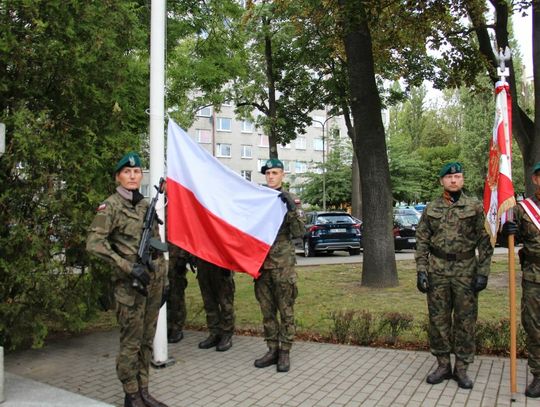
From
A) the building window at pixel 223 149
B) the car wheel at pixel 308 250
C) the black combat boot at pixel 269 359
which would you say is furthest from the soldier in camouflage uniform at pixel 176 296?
the building window at pixel 223 149

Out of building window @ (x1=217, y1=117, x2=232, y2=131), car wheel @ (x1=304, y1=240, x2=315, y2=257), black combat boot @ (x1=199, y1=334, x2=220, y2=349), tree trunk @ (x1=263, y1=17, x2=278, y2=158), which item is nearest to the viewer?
black combat boot @ (x1=199, y1=334, x2=220, y2=349)

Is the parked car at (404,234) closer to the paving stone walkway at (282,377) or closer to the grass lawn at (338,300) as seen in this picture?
Result: the grass lawn at (338,300)

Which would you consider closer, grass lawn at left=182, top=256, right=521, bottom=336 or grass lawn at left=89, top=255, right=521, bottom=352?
grass lawn at left=89, top=255, right=521, bottom=352

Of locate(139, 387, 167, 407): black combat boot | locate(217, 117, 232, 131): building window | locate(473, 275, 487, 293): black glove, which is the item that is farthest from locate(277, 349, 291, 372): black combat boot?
locate(217, 117, 232, 131): building window

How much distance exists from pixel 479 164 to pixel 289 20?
28.3 m

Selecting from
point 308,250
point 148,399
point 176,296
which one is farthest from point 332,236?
point 148,399

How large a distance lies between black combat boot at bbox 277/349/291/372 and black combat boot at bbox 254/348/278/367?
16 centimetres

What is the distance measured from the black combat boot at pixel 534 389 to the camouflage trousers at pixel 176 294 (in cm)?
412

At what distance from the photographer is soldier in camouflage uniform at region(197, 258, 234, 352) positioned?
662 centimetres

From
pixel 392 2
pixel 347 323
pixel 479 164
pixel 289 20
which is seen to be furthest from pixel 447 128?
pixel 347 323

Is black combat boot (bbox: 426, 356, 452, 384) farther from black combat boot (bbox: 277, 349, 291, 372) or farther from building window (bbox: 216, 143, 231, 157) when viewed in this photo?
building window (bbox: 216, 143, 231, 157)

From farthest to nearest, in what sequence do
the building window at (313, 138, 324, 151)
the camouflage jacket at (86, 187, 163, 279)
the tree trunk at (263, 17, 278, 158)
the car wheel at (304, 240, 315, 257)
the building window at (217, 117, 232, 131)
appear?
the building window at (313, 138, 324, 151) < the building window at (217, 117, 232, 131) < the tree trunk at (263, 17, 278, 158) < the car wheel at (304, 240, 315, 257) < the camouflage jacket at (86, 187, 163, 279)

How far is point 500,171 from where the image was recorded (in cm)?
503

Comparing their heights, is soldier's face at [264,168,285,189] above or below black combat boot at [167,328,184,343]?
above
